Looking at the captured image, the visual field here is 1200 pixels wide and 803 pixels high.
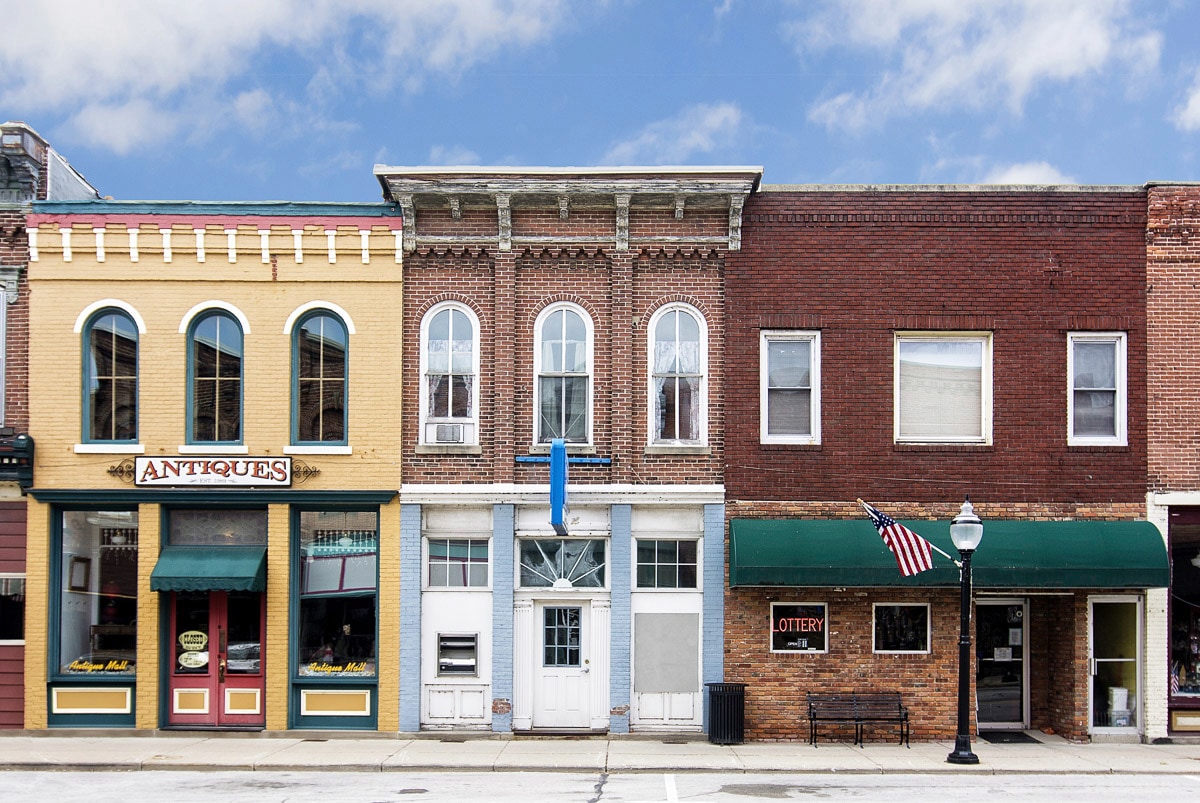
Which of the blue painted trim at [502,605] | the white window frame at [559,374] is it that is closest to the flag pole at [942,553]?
the white window frame at [559,374]

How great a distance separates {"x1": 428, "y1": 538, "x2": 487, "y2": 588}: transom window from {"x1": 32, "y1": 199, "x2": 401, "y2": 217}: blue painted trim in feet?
17.2

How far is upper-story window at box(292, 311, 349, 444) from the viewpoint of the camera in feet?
56.2

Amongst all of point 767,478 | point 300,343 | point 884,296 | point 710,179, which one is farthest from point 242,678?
point 884,296

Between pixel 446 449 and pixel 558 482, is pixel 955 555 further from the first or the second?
pixel 446 449

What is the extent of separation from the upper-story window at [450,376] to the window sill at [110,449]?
437 centimetres

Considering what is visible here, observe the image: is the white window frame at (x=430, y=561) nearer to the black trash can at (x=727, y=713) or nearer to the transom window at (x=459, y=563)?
the transom window at (x=459, y=563)

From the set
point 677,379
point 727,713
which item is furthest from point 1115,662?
point 677,379

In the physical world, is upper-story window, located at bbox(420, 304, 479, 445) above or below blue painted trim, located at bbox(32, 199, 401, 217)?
below

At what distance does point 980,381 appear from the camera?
56.5 ft

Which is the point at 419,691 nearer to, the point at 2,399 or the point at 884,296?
the point at 2,399

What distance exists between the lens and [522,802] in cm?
1256

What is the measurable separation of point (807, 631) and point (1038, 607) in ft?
13.4

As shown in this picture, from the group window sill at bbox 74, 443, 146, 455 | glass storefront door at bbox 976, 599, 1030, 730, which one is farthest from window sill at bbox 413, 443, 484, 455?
glass storefront door at bbox 976, 599, 1030, 730

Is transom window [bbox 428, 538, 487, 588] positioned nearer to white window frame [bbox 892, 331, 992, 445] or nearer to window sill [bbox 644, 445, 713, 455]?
window sill [bbox 644, 445, 713, 455]
